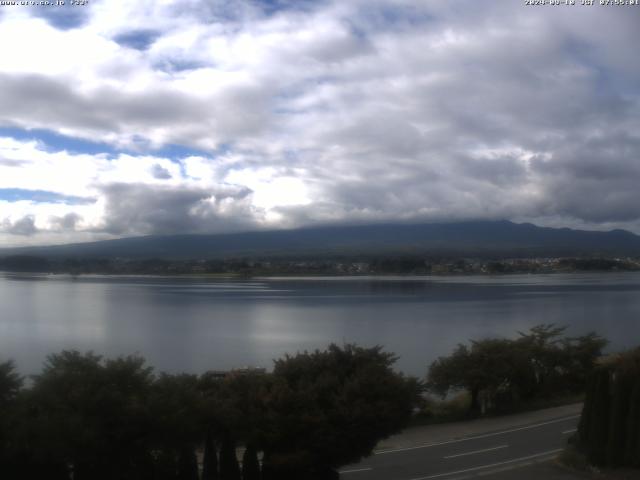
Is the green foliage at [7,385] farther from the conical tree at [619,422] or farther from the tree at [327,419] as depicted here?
the conical tree at [619,422]

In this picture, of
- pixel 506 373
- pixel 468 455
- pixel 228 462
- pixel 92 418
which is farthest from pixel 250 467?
pixel 506 373

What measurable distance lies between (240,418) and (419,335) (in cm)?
2625

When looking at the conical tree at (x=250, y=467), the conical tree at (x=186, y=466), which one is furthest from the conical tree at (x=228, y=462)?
the conical tree at (x=186, y=466)

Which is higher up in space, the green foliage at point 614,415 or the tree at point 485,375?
the green foliage at point 614,415

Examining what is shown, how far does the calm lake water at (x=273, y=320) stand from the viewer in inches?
1200

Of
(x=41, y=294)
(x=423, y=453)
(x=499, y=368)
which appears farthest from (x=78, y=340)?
(x=41, y=294)

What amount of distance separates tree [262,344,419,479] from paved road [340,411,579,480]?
1382mm

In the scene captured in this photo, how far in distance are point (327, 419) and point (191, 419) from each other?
193 centimetres

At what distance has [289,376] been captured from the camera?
35.6ft

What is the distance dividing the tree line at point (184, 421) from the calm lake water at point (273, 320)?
15.4 meters

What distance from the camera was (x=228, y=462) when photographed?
953 cm

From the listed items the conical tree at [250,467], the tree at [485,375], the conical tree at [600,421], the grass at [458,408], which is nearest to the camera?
the conical tree at [250,467]

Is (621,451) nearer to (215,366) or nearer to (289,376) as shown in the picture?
(289,376)

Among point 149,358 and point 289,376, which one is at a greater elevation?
point 289,376
